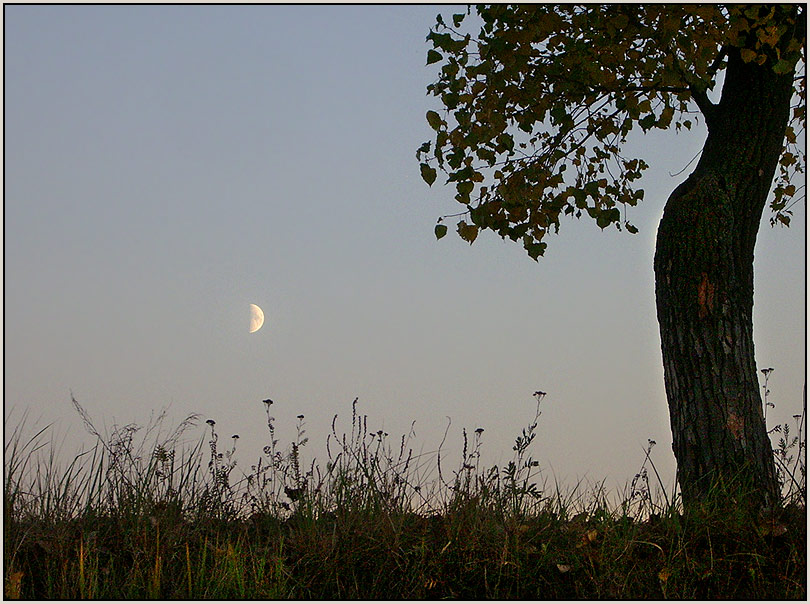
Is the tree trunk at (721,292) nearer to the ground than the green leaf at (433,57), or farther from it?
nearer to the ground

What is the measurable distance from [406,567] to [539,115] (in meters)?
3.94

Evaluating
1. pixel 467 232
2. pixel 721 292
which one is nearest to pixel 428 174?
pixel 467 232

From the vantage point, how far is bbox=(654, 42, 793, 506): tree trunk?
643 centimetres

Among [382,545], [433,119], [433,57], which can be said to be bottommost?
[382,545]

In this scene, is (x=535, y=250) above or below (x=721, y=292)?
above

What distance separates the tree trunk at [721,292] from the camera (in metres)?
6.43

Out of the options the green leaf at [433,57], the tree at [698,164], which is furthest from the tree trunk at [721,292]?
the green leaf at [433,57]

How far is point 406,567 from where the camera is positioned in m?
5.34

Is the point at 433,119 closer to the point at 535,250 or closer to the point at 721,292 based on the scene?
the point at 535,250


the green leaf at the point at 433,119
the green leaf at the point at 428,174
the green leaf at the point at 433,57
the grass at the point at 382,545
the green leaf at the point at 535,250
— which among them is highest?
the green leaf at the point at 433,57

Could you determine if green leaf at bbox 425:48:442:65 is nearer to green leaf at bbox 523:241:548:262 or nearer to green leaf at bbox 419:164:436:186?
green leaf at bbox 419:164:436:186

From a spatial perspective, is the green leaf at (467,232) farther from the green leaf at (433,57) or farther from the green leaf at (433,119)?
the green leaf at (433,57)

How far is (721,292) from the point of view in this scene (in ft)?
22.0

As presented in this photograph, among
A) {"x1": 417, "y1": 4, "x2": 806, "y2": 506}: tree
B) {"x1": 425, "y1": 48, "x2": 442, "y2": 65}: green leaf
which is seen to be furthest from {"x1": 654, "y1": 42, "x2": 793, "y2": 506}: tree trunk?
{"x1": 425, "y1": 48, "x2": 442, "y2": 65}: green leaf
